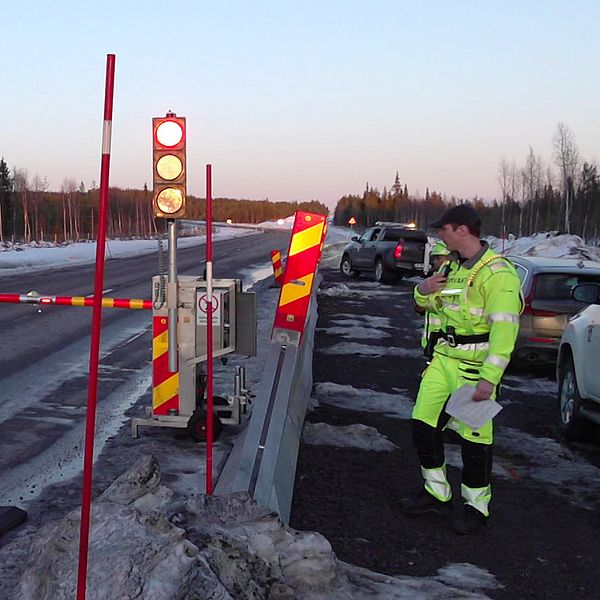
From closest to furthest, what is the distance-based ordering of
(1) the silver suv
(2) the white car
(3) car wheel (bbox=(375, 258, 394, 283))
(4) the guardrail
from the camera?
(4) the guardrail < (2) the white car < (1) the silver suv < (3) car wheel (bbox=(375, 258, 394, 283))

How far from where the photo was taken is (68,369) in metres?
9.73

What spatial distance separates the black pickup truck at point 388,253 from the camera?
25.3 m

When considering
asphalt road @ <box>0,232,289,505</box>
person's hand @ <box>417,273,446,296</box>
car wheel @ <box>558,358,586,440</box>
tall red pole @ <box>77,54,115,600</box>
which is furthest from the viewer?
car wheel @ <box>558,358,586,440</box>

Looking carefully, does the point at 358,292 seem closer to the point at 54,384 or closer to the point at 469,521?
the point at 54,384

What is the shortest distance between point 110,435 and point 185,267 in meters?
27.8

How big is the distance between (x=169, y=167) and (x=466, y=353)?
8.64 ft

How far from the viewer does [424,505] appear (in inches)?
195

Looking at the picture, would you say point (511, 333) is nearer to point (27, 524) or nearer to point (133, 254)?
point (27, 524)

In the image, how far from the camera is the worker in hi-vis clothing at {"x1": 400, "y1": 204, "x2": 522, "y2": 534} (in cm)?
464

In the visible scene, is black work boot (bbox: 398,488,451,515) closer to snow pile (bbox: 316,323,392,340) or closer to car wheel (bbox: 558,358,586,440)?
car wheel (bbox: 558,358,586,440)

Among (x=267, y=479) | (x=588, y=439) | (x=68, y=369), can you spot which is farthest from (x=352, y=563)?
(x=68, y=369)

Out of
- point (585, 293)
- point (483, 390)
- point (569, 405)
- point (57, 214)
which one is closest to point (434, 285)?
point (483, 390)

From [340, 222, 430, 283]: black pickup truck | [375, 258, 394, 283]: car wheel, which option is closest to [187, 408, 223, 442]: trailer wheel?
[340, 222, 430, 283]: black pickup truck

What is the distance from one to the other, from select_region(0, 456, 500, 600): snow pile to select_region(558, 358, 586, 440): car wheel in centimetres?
341
